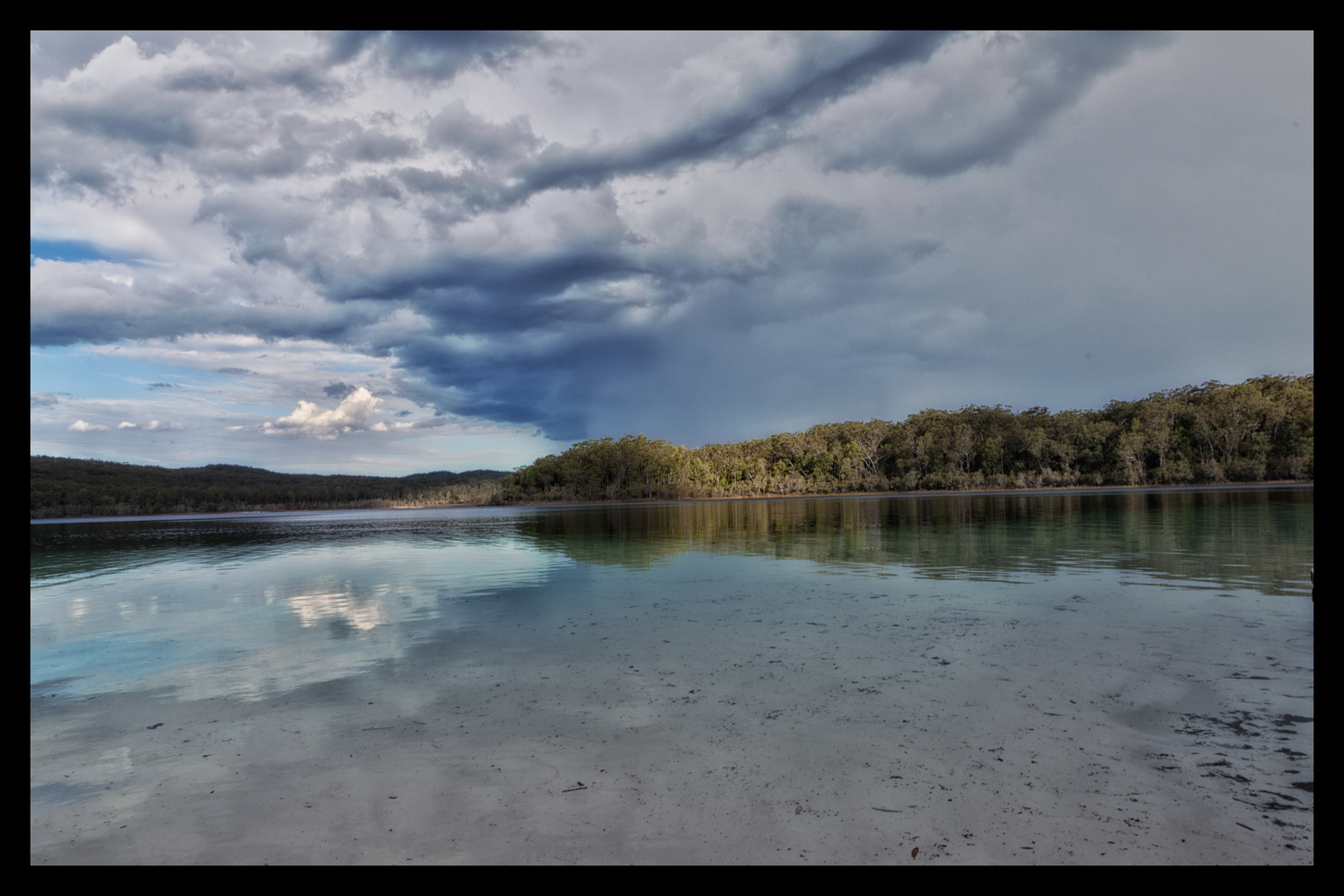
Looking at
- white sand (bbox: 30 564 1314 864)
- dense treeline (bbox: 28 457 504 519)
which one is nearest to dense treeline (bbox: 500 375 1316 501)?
dense treeline (bbox: 28 457 504 519)

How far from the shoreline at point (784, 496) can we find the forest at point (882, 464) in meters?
1.23

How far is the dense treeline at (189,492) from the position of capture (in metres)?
68.9

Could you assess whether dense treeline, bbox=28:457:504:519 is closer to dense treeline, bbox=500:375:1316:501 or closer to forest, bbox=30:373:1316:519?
forest, bbox=30:373:1316:519

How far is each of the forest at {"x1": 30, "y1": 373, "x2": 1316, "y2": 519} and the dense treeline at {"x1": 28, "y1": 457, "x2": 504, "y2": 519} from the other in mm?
218

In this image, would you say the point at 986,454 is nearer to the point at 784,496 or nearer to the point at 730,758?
the point at 784,496

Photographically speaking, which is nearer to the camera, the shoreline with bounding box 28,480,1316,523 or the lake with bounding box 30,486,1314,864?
the lake with bounding box 30,486,1314,864

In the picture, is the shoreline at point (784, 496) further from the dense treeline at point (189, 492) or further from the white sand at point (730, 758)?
the white sand at point (730, 758)

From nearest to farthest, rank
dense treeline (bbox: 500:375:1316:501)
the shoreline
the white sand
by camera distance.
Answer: the white sand, the shoreline, dense treeline (bbox: 500:375:1316:501)

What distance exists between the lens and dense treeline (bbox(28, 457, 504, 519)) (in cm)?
6894

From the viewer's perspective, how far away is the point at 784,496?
8456 cm

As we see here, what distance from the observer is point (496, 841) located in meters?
3.47

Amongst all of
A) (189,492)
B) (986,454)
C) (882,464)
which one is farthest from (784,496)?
(189,492)
